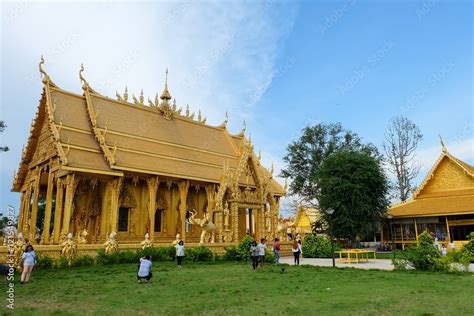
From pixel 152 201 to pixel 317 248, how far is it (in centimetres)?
1087

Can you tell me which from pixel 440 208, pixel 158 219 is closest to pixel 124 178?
pixel 158 219

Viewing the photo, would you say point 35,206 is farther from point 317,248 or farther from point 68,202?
point 317,248

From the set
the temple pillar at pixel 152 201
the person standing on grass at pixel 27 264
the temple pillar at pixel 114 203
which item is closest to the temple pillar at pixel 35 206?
the temple pillar at pixel 114 203

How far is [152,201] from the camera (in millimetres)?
20984

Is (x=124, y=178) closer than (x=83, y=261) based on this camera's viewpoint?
No

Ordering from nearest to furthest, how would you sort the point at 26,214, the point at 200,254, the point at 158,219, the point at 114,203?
the point at 200,254
the point at 114,203
the point at 26,214
the point at 158,219

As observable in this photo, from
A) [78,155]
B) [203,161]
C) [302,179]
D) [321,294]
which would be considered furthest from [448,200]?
[78,155]

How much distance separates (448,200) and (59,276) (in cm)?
A: 2896

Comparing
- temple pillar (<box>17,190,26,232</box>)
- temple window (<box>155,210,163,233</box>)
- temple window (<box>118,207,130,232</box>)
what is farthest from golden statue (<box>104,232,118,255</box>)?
temple pillar (<box>17,190,26,232</box>)

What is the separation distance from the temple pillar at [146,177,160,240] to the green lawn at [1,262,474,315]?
26.1 ft

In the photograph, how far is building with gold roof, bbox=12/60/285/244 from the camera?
19.2 meters

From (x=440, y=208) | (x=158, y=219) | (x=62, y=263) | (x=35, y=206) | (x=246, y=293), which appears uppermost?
(x=440, y=208)

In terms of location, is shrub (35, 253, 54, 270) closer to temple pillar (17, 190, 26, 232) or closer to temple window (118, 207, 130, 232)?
temple window (118, 207, 130, 232)

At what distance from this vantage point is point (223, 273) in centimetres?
1260
